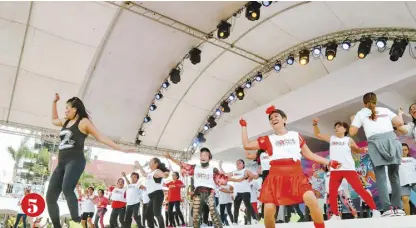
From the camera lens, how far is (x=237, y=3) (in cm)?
855

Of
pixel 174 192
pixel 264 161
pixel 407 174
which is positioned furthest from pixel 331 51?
pixel 174 192

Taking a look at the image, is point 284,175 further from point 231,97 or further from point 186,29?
point 231,97

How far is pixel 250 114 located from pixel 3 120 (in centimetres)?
801

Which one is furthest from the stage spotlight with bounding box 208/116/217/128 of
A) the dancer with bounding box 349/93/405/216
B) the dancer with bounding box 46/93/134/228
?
the dancer with bounding box 46/93/134/228

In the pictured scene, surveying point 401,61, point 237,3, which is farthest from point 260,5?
point 401,61

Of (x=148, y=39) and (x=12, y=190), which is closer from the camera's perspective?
(x=148, y=39)

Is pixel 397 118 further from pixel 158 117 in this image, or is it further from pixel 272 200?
pixel 158 117

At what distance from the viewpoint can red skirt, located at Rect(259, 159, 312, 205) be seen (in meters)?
3.08

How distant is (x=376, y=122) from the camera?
4332 mm

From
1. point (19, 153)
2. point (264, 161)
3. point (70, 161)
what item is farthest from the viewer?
point (19, 153)

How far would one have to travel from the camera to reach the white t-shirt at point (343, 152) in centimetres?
527

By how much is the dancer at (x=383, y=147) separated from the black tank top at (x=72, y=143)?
3091 mm

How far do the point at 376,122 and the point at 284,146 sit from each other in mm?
1661

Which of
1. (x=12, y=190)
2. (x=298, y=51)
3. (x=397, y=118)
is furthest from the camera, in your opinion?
(x=12, y=190)
